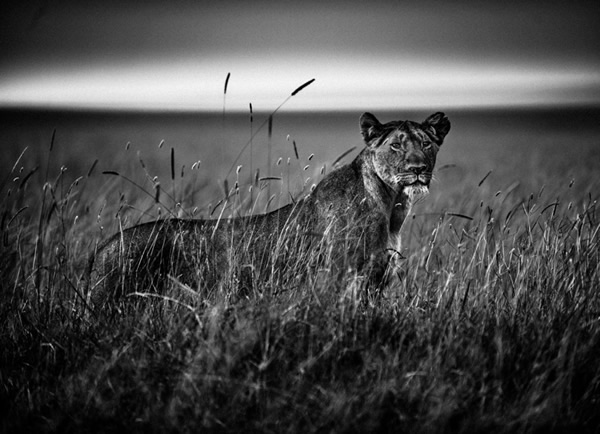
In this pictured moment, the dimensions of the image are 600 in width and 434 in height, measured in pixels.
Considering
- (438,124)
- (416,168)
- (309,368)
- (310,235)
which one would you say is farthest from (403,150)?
(309,368)

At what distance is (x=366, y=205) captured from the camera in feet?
18.3

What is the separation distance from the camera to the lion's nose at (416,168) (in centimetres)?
534

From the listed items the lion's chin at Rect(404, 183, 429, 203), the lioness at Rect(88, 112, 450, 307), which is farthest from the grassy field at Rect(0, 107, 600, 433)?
the lion's chin at Rect(404, 183, 429, 203)

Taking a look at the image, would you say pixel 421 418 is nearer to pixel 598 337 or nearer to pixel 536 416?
pixel 536 416

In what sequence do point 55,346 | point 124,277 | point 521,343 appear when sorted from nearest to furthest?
1. point 521,343
2. point 55,346
3. point 124,277

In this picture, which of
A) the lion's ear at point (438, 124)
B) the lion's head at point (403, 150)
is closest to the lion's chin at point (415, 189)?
the lion's head at point (403, 150)

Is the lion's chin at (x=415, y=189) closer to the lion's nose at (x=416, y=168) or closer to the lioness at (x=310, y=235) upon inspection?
the lioness at (x=310, y=235)

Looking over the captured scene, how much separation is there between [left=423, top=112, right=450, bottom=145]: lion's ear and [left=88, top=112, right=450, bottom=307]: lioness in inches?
0.4

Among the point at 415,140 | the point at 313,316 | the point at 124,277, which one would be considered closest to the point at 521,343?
the point at 313,316

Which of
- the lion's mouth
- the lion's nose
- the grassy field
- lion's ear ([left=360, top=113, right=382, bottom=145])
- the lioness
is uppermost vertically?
lion's ear ([left=360, top=113, right=382, bottom=145])

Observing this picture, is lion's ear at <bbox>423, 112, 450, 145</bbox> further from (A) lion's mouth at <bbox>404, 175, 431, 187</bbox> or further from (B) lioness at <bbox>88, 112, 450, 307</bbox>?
(A) lion's mouth at <bbox>404, 175, 431, 187</bbox>

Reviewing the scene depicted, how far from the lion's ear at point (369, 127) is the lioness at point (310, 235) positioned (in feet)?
0.03

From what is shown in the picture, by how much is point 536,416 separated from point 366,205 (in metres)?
2.66

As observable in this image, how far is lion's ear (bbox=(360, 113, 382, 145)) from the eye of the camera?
570 cm
